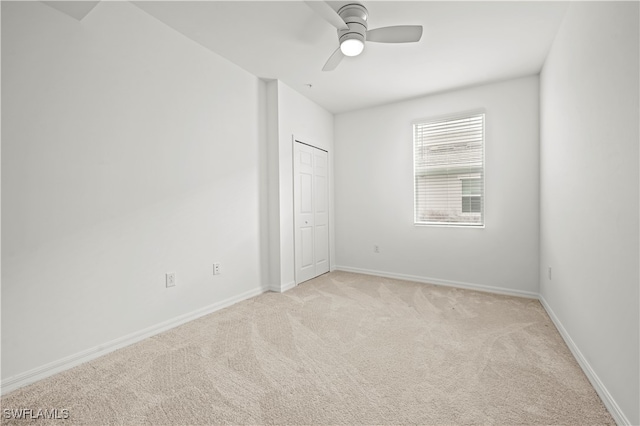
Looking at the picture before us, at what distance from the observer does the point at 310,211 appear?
4363 mm

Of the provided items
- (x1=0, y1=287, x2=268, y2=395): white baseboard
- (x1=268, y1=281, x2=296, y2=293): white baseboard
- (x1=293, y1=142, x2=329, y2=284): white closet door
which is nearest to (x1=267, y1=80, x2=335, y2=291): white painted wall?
(x1=268, y1=281, x2=296, y2=293): white baseboard

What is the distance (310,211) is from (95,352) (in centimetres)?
280

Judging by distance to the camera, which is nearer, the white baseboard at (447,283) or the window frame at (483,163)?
the white baseboard at (447,283)

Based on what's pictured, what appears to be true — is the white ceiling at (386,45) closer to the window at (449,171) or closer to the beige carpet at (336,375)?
the window at (449,171)

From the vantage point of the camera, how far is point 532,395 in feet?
5.56

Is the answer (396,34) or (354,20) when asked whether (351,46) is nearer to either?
(354,20)

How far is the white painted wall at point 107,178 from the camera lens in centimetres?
183

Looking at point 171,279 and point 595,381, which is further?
point 171,279

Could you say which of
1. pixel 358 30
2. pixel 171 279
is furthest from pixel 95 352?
pixel 358 30

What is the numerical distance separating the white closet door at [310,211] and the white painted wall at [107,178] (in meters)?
1.00

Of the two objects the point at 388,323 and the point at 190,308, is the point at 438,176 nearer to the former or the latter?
the point at 388,323

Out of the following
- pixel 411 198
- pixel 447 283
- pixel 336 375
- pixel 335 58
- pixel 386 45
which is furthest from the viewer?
pixel 411 198

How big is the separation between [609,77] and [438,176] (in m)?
2.57

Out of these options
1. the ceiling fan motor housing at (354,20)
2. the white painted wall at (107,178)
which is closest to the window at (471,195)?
the ceiling fan motor housing at (354,20)
